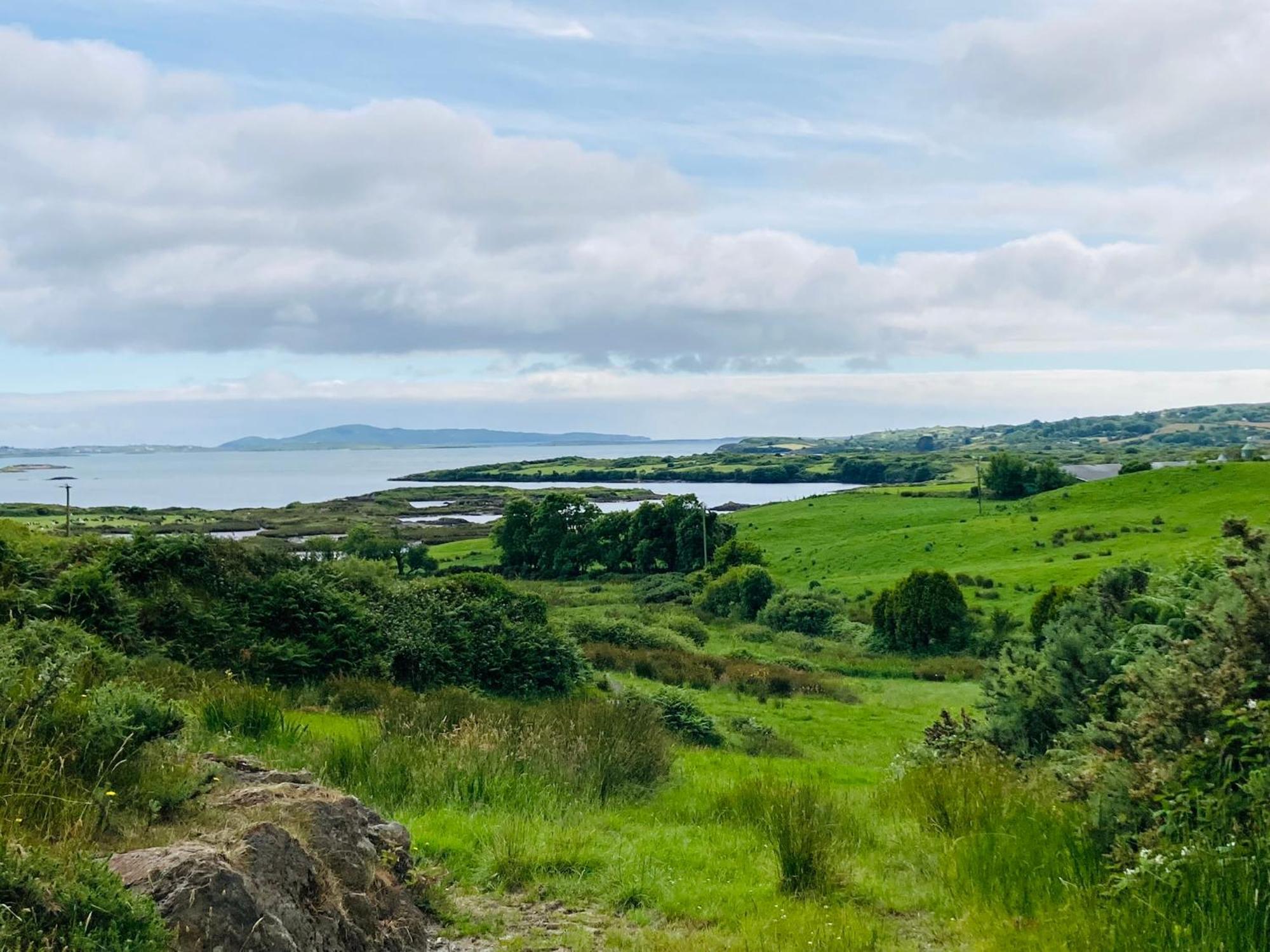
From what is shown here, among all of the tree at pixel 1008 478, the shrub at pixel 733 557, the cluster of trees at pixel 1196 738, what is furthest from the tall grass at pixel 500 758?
→ the tree at pixel 1008 478

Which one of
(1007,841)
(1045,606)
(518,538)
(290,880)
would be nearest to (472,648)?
(1007,841)

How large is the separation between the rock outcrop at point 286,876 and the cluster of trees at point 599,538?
77.4m

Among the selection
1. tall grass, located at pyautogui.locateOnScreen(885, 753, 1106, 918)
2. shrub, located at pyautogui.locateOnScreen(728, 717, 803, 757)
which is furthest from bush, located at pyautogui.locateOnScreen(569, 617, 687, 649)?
tall grass, located at pyautogui.locateOnScreen(885, 753, 1106, 918)

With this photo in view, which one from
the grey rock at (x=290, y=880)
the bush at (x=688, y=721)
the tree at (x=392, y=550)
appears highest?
the grey rock at (x=290, y=880)

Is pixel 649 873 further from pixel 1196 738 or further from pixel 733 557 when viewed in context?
pixel 733 557

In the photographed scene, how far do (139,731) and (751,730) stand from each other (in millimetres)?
17021

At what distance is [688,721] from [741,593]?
42757 millimetres

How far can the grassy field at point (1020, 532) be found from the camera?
59.7 meters

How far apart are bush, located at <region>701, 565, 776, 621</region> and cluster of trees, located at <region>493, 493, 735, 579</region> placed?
19844mm

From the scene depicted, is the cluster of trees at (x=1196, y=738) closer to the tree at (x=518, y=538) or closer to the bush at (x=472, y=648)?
the bush at (x=472, y=648)

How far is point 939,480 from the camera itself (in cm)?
12862

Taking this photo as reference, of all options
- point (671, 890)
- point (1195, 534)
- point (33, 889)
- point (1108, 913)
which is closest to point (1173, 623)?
point (1108, 913)

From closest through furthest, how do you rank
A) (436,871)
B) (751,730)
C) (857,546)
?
(436,871) < (751,730) < (857,546)

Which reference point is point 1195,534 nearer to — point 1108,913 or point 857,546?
point 857,546
